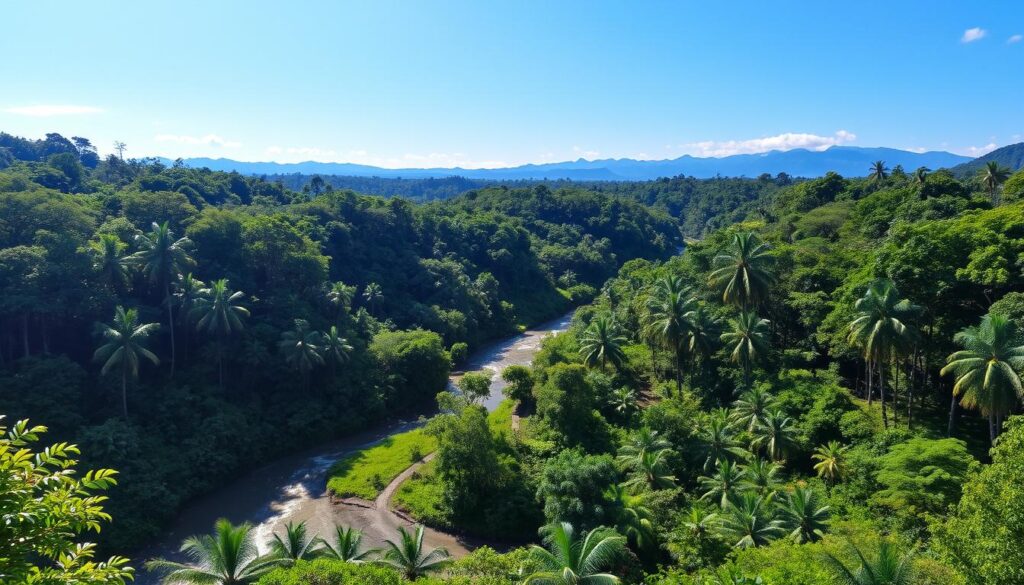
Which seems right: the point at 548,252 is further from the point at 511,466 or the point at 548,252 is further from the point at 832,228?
the point at 511,466

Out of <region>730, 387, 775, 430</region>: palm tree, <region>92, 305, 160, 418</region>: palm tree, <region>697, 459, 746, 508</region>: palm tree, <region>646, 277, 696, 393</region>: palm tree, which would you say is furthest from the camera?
<region>646, 277, 696, 393</region>: palm tree

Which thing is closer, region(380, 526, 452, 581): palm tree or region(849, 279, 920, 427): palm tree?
region(380, 526, 452, 581): palm tree

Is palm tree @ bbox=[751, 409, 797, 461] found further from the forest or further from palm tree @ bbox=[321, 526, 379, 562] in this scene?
palm tree @ bbox=[321, 526, 379, 562]

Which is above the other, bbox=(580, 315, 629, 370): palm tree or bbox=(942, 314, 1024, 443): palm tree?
bbox=(942, 314, 1024, 443): palm tree

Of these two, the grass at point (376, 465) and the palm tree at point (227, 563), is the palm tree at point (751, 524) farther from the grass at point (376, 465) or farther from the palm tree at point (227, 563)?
the palm tree at point (227, 563)

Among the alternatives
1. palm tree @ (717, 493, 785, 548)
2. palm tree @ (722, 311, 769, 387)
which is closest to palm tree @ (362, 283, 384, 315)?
palm tree @ (722, 311, 769, 387)

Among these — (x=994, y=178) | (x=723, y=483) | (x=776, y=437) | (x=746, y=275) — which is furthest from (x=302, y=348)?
(x=994, y=178)

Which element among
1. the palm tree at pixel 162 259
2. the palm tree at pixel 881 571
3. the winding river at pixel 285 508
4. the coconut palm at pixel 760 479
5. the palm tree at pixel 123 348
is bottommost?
the winding river at pixel 285 508

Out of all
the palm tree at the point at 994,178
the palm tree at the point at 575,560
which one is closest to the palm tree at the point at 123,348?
the palm tree at the point at 575,560

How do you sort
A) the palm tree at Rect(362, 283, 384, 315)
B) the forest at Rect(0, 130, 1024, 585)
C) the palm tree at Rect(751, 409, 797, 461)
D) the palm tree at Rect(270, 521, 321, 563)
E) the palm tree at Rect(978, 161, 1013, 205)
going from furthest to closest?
the palm tree at Rect(978, 161, 1013, 205) → the palm tree at Rect(362, 283, 384, 315) → the palm tree at Rect(751, 409, 797, 461) → the palm tree at Rect(270, 521, 321, 563) → the forest at Rect(0, 130, 1024, 585)
